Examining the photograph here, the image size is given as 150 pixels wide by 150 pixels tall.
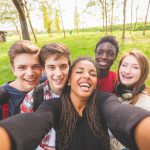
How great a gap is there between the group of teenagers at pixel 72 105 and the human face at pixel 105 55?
230 millimetres

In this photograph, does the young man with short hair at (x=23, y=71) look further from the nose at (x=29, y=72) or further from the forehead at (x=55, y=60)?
the forehead at (x=55, y=60)

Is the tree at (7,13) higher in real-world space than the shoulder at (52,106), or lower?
higher

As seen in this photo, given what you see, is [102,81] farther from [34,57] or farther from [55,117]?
[55,117]

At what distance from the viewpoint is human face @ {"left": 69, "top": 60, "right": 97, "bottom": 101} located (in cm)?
220

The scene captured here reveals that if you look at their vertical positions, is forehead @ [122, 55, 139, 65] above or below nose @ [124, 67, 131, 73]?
above

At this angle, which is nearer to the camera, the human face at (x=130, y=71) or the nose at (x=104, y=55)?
the human face at (x=130, y=71)

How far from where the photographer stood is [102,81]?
3.57 meters

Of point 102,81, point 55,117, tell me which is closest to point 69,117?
point 55,117

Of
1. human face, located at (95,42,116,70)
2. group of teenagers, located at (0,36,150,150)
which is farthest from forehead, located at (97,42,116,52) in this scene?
group of teenagers, located at (0,36,150,150)

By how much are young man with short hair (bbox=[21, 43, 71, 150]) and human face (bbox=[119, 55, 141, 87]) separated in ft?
2.66

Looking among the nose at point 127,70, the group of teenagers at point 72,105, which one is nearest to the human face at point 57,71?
the group of teenagers at point 72,105

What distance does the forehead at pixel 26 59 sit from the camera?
9.25 ft

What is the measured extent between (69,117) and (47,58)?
0.85 m

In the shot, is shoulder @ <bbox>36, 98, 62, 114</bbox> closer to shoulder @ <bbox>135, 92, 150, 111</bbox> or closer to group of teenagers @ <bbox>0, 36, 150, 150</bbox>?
group of teenagers @ <bbox>0, 36, 150, 150</bbox>
